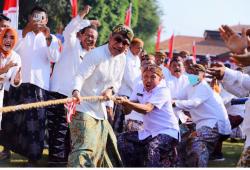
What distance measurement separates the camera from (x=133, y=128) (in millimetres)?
6438

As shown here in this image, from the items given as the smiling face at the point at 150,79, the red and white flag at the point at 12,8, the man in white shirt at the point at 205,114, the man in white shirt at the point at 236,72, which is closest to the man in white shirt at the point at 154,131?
the smiling face at the point at 150,79

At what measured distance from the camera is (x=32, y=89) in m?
6.16

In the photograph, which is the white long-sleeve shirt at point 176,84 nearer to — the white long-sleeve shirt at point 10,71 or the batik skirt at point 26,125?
the batik skirt at point 26,125

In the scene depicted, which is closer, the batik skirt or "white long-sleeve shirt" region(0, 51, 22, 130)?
"white long-sleeve shirt" region(0, 51, 22, 130)

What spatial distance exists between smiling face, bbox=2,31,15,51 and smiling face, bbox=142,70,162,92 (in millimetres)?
1449

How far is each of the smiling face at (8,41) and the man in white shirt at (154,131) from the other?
1.44 meters

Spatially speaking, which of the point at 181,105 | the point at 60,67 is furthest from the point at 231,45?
the point at 60,67

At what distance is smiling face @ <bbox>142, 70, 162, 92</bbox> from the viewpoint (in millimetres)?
5438

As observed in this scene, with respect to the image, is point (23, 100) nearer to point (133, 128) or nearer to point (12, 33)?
point (12, 33)

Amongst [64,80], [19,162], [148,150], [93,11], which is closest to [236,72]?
[148,150]

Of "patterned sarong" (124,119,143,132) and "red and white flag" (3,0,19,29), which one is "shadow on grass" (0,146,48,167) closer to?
"patterned sarong" (124,119,143,132)

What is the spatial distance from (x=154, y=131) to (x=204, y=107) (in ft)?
4.24

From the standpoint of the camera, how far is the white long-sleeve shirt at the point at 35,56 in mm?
6148

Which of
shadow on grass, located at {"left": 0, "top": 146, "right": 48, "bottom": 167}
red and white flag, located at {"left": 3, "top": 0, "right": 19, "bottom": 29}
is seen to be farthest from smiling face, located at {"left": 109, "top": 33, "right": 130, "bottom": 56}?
red and white flag, located at {"left": 3, "top": 0, "right": 19, "bottom": 29}
